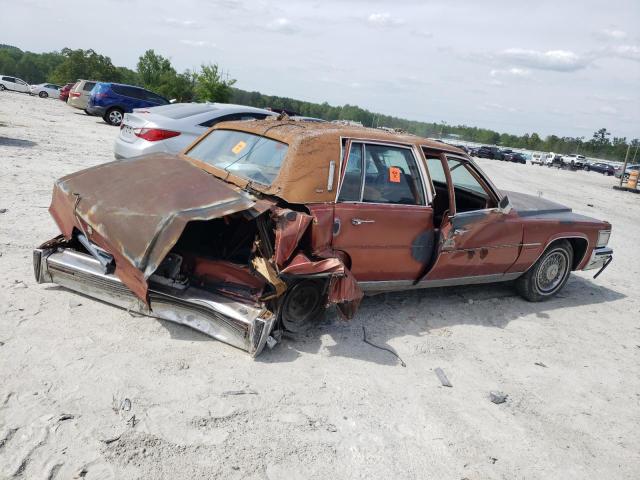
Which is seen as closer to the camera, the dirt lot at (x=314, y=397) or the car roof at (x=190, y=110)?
the dirt lot at (x=314, y=397)

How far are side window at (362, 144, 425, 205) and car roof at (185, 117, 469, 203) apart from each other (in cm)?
11

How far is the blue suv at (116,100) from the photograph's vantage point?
20.5 meters

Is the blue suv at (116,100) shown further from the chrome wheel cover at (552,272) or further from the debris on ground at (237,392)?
the debris on ground at (237,392)

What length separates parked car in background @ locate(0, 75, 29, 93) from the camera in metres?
39.4

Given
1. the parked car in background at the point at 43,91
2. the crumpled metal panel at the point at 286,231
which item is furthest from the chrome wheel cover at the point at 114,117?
the parked car in background at the point at 43,91

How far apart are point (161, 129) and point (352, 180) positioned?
4.70 metres

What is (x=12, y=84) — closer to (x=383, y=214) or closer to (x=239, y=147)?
(x=239, y=147)

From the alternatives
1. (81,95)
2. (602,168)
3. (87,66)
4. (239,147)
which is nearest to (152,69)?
(87,66)

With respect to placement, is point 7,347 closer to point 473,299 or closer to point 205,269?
point 205,269

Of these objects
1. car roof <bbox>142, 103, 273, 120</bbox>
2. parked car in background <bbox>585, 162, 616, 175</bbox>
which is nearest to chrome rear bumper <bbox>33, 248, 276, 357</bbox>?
car roof <bbox>142, 103, 273, 120</bbox>

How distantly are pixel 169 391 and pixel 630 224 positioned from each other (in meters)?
13.9

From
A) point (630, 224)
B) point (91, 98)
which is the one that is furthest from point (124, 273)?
point (91, 98)

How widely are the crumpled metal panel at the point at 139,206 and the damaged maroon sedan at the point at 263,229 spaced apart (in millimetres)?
10

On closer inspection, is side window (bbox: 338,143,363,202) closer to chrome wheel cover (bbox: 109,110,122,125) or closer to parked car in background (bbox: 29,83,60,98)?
chrome wheel cover (bbox: 109,110,122,125)
